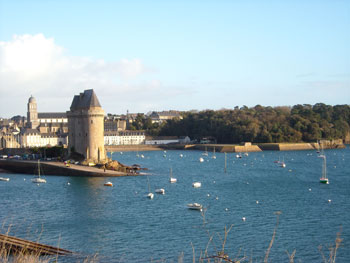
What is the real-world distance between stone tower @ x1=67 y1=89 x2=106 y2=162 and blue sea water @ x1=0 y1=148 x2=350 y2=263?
554 centimetres

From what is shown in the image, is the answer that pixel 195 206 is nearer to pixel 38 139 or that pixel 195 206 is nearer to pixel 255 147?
pixel 255 147

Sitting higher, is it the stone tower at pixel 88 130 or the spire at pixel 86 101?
the spire at pixel 86 101

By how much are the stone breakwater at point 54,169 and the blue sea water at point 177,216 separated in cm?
139

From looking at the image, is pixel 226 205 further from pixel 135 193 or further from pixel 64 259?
pixel 64 259

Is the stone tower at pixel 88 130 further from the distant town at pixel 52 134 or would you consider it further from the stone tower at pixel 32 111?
the stone tower at pixel 32 111

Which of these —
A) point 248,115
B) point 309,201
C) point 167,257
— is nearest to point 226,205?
point 309,201

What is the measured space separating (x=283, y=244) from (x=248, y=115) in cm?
8233

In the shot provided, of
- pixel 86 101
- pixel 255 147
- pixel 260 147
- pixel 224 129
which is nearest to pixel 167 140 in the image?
pixel 224 129

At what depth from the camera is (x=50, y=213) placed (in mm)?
25219

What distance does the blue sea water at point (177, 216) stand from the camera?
18188 millimetres

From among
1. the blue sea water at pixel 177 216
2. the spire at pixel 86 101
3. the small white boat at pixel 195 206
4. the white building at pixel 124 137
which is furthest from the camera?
the white building at pixel 124 137

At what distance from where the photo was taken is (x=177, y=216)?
79.4 feet

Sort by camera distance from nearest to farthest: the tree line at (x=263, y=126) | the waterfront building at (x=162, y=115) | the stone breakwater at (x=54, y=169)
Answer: the stone breakwater at (x=54, y=169) → the tree line at (x=263, y=126) → the waterfront building at (x=162, y=115)

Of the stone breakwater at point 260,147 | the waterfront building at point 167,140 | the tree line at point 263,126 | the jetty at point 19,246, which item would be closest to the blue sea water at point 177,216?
the jetty at point 19,246
